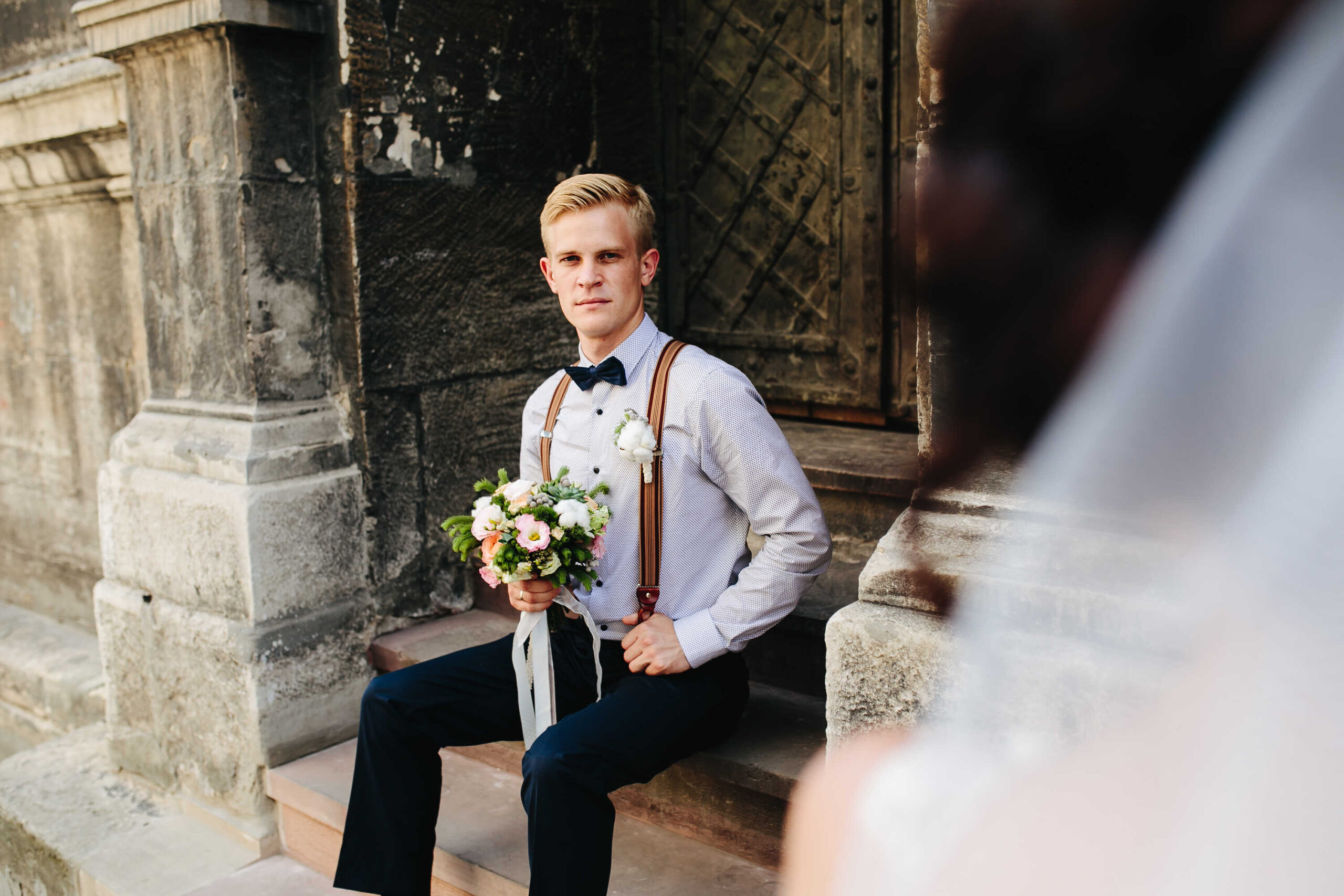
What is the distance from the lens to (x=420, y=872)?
7.45 ft

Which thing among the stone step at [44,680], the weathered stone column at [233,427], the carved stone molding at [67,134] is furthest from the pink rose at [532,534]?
the stone step at [44,680]

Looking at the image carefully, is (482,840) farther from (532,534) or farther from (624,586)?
(532,534)

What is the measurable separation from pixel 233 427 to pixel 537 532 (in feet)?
4.67

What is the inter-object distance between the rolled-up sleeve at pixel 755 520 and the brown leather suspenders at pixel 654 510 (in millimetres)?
78

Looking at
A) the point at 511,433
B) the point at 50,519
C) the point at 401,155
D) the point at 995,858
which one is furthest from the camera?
the point at 50,519

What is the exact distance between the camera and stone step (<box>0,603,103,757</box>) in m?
3.97

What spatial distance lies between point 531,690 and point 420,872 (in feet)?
1.48

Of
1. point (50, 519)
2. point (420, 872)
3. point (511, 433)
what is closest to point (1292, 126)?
point (420, 872)

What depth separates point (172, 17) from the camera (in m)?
2.86

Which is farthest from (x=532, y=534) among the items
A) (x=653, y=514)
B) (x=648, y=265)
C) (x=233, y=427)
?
(x=233, y=427)

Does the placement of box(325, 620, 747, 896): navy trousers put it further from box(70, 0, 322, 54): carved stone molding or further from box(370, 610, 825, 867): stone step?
box(70, 0, 322, 54): carved stone molding

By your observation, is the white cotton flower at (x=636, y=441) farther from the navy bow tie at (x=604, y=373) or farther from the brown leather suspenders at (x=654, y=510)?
the navy bow tie at (x=604, y=373)

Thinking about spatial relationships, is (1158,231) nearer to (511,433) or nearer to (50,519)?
(511,433)

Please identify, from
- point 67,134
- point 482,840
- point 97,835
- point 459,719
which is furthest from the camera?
point 67,134
